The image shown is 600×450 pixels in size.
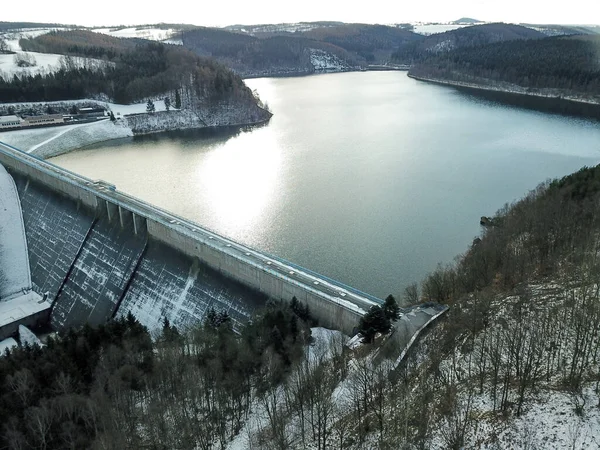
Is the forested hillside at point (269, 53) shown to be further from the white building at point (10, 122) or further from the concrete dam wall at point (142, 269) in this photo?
the concrete dam wall at point (142, 269)

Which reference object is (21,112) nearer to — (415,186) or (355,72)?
(415,186)

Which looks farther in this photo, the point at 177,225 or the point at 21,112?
the point at 21,112


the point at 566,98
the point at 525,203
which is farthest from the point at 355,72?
the point at 525,203

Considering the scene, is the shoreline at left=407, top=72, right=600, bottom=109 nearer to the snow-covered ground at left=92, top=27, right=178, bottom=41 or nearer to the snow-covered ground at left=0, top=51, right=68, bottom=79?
the snow-covered ground at left=0, top=51, right=68, bottom=79

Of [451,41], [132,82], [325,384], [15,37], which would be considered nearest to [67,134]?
[132,82]

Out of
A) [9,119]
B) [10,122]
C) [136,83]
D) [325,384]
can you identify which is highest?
[136,83]

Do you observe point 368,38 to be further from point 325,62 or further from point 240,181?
point 240,181

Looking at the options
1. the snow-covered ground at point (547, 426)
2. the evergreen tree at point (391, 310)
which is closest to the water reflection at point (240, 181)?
the evergreen tree at point (391, 310)
